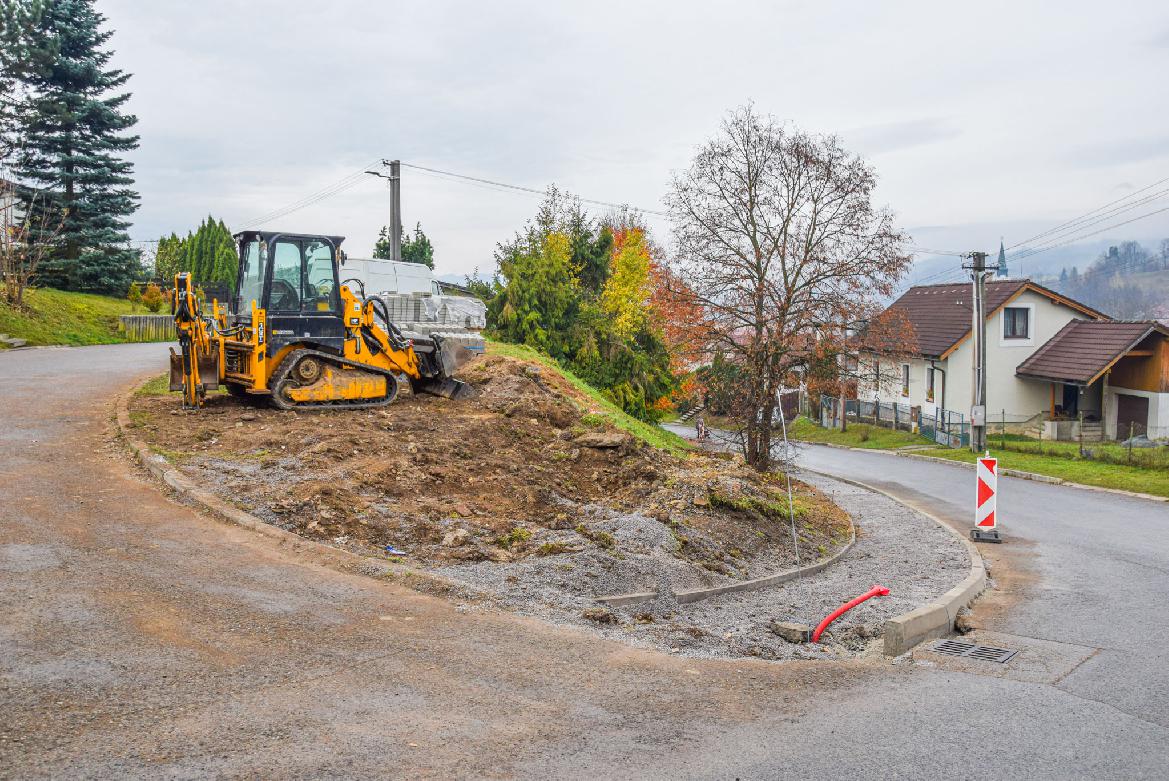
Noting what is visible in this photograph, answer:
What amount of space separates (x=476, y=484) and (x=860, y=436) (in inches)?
1329

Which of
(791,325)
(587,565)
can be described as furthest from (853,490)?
(587,565)

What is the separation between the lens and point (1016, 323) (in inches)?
1641

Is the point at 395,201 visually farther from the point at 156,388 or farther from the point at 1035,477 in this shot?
the point at 1035,477

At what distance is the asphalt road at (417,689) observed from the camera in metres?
4.87

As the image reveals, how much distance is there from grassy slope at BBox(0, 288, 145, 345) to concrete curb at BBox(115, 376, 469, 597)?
21.3 m

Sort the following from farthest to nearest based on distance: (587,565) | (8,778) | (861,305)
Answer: (861,305) → (587,565) → (8,778)

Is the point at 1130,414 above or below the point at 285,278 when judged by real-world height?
below

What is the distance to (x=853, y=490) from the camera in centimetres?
2409

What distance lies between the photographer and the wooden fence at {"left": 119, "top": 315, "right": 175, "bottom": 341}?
34156 mm

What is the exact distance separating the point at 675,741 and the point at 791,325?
17.5 metres

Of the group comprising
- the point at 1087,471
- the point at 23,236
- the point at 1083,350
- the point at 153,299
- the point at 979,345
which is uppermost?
the point at 23,236

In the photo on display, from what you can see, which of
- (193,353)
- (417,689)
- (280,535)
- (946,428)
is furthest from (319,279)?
(946,428)

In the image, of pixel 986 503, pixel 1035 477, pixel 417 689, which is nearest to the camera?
pixel 417 689

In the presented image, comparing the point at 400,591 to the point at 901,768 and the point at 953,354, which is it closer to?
the point at 901,768
